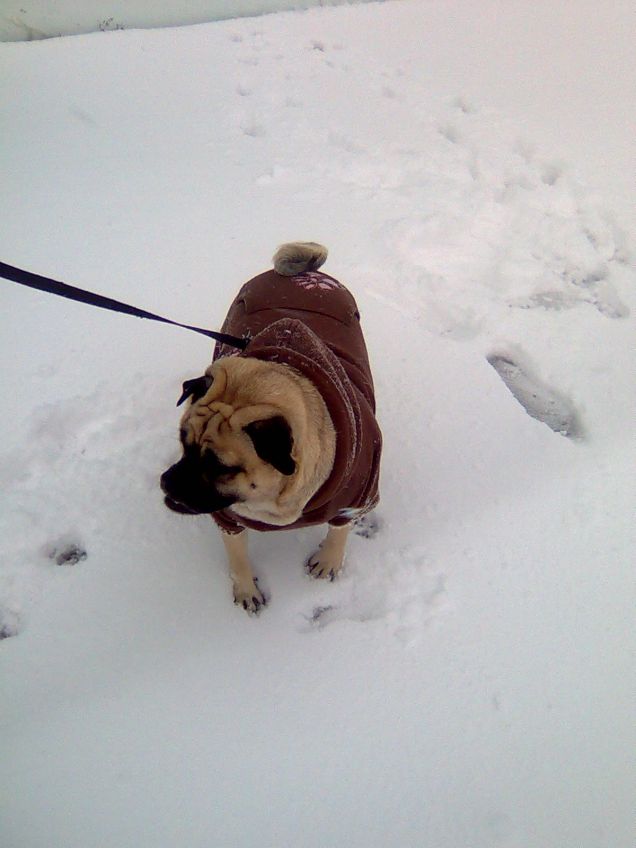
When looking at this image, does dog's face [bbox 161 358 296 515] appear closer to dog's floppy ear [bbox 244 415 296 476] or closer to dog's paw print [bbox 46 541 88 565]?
dog's floppy ear [bbox 244 415 296 476]

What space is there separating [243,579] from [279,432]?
3.07 ft

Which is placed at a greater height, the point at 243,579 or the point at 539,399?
the point at 539,399

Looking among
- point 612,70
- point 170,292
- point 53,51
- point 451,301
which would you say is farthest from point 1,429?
point 612,70

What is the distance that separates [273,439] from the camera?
1382 millimetres

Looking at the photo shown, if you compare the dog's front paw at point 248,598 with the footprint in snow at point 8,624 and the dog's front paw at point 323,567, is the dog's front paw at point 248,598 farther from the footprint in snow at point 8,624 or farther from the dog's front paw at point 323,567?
the footprint in snow at point 8,624

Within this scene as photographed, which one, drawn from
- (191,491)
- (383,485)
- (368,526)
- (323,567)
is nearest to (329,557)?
(323,567)

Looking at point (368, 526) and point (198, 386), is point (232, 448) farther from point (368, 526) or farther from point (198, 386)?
point (368, 526)

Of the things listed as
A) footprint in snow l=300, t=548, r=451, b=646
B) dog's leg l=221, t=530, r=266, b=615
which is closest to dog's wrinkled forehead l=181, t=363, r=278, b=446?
dog's leg l=221, t=530, r=266, b=615

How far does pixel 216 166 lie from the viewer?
13.0 feet

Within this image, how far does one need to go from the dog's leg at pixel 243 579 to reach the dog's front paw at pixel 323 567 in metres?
0.24

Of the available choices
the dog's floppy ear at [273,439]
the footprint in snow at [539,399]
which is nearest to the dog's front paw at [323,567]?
the dog's floppy ear at [273,439]

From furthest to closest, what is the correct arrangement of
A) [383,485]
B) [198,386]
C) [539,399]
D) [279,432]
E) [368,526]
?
[539,399] < [383,485] < [368,526] < [198,386] < [279,432]

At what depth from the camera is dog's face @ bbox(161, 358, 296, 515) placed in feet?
4.59

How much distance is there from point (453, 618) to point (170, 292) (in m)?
2.44
